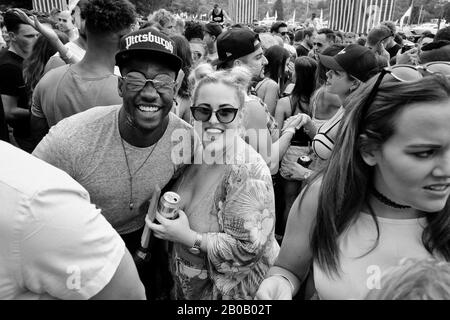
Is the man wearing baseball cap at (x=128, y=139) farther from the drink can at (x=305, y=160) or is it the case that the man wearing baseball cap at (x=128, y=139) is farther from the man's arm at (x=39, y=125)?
the drink can at (x=305, y=160)

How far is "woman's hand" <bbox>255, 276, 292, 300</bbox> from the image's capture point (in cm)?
153

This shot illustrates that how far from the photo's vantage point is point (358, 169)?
1.53 meters

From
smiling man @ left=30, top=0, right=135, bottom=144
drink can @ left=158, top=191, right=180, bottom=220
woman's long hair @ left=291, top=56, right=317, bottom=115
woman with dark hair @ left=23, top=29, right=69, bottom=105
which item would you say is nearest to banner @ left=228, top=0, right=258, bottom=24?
woman's long hair @ left=291, top=56, right=317, bottom=115

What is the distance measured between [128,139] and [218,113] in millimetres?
492

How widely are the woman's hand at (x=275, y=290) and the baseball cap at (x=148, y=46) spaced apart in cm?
117

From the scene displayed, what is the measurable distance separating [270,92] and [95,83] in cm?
253

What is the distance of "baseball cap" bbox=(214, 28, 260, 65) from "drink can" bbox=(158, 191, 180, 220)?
221cm

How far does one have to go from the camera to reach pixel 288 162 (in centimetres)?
390

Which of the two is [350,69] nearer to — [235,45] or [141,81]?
[235,45]

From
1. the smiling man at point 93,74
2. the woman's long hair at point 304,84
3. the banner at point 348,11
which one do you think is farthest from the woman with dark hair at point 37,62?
the banner at point 348,11

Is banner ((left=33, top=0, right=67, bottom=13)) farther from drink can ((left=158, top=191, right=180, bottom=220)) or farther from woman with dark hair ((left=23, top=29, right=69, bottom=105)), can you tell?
drink can ((left=158, top=191, right=180, bottom=220))

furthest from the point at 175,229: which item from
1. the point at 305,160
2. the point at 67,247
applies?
the point at 305,160

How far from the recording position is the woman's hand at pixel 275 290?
1.53m
